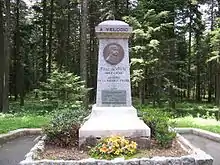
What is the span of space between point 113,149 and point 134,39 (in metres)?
14.1

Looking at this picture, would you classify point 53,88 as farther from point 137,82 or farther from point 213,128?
point 213,128

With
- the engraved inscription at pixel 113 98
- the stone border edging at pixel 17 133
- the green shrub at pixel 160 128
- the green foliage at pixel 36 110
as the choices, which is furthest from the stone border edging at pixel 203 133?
the green foliage at pixel 36 110

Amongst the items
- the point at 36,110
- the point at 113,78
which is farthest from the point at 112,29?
the point at 36,110

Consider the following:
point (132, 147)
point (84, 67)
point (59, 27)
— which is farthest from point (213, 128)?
point (59, 27)

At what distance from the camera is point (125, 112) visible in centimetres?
880

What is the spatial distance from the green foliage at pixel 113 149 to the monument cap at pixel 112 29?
2634mm

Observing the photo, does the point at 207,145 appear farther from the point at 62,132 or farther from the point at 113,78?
the point at 62,132

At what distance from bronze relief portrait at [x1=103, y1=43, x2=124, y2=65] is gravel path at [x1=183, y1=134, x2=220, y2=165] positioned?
2964mm

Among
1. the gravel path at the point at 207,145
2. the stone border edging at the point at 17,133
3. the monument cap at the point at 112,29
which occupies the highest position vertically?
the monument cap at the point at 112,29

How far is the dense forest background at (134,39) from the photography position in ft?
65.9

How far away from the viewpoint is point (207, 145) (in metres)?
9.78

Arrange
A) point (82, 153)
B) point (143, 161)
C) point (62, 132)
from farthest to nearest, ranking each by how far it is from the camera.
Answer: point (62, 132) < point (82, 153) < point (143, 161)

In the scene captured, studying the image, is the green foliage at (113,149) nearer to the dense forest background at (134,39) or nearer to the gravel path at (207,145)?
the gravel path at (207,145)

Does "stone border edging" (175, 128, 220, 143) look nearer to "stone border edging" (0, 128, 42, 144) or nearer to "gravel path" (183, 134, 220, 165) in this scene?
"gravel path" (183, 134, 220, 165)
